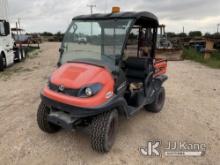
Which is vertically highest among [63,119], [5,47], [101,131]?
[5,47]

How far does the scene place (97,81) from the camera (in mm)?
2713

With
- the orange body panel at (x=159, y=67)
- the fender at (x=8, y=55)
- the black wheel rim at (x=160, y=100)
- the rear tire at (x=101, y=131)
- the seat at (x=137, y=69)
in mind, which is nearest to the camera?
the rear tire at (x=101, y=131)

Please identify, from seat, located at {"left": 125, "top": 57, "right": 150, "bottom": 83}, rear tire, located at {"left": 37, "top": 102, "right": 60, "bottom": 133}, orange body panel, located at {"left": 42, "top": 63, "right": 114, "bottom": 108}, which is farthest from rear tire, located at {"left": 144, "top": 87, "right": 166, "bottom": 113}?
rear tire, located at {"left": 37, "top": 102, "right": 60, "bottom": 133}

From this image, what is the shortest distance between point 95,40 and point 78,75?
724 millimetres

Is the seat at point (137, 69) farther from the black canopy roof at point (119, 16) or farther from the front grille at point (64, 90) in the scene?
the front grille at point (64, 90)

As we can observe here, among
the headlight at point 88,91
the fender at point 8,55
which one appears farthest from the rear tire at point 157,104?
the fender at point 8,55

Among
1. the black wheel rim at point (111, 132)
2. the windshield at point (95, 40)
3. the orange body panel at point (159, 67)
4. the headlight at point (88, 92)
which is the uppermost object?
the windshield at point (95, 40)

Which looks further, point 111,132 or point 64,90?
point 111,132

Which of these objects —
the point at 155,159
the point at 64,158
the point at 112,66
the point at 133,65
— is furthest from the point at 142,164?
the point at 133,65

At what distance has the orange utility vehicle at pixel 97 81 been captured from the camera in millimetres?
2668

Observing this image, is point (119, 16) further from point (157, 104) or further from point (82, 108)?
point (157, 104)

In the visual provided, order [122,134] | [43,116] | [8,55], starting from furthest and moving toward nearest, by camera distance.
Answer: [8,55], [122,134], [43,116]

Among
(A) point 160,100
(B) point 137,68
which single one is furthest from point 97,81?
(A) point 160,100

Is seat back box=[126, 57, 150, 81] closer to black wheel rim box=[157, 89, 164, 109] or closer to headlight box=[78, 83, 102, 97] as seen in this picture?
black wheel rim box=[157, 89, 164, 109]
